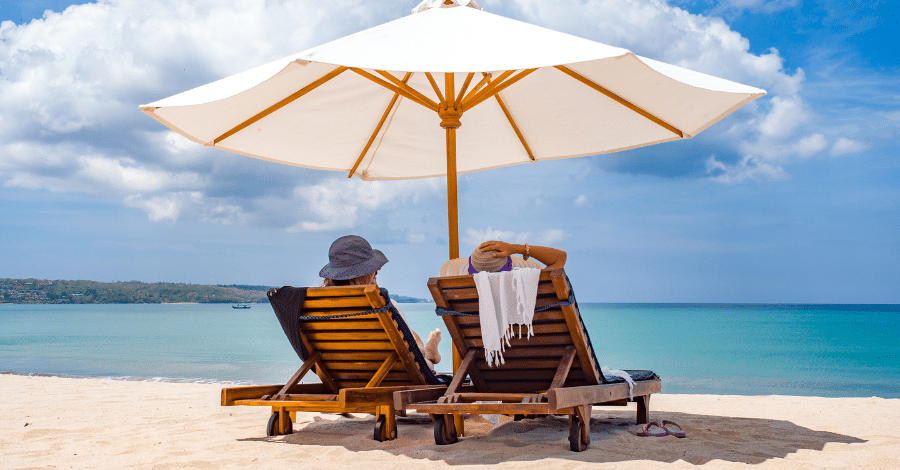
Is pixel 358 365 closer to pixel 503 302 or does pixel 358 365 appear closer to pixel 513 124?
pixel 503 302

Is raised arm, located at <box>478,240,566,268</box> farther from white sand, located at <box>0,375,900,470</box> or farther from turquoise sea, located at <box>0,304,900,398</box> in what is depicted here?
turquoise sea, located at <box>0,304,900,398</box>

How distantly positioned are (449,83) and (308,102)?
127 centimetres

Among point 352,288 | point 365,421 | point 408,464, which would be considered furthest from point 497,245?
point 365,421

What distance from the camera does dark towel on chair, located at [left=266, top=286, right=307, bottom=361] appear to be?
3688 mm

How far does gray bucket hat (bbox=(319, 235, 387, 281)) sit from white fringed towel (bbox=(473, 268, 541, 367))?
34.0 inches

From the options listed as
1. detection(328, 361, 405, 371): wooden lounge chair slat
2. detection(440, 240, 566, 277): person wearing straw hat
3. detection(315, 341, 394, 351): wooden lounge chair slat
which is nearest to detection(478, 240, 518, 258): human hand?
detection(440, 240, 566, 277): person wearing straw hat

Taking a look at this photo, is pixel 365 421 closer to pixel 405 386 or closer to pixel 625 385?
pixel 405 386

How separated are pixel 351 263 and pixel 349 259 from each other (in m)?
0.03

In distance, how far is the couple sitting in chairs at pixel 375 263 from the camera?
3.34 meters

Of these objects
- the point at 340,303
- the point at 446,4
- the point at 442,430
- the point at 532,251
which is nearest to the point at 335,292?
the point at 340,303

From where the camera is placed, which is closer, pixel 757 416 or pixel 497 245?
pixel 497 245

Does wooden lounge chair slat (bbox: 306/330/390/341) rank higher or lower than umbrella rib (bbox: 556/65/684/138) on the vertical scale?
lower

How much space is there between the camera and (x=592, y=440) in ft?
12.1

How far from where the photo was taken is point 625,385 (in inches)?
143
